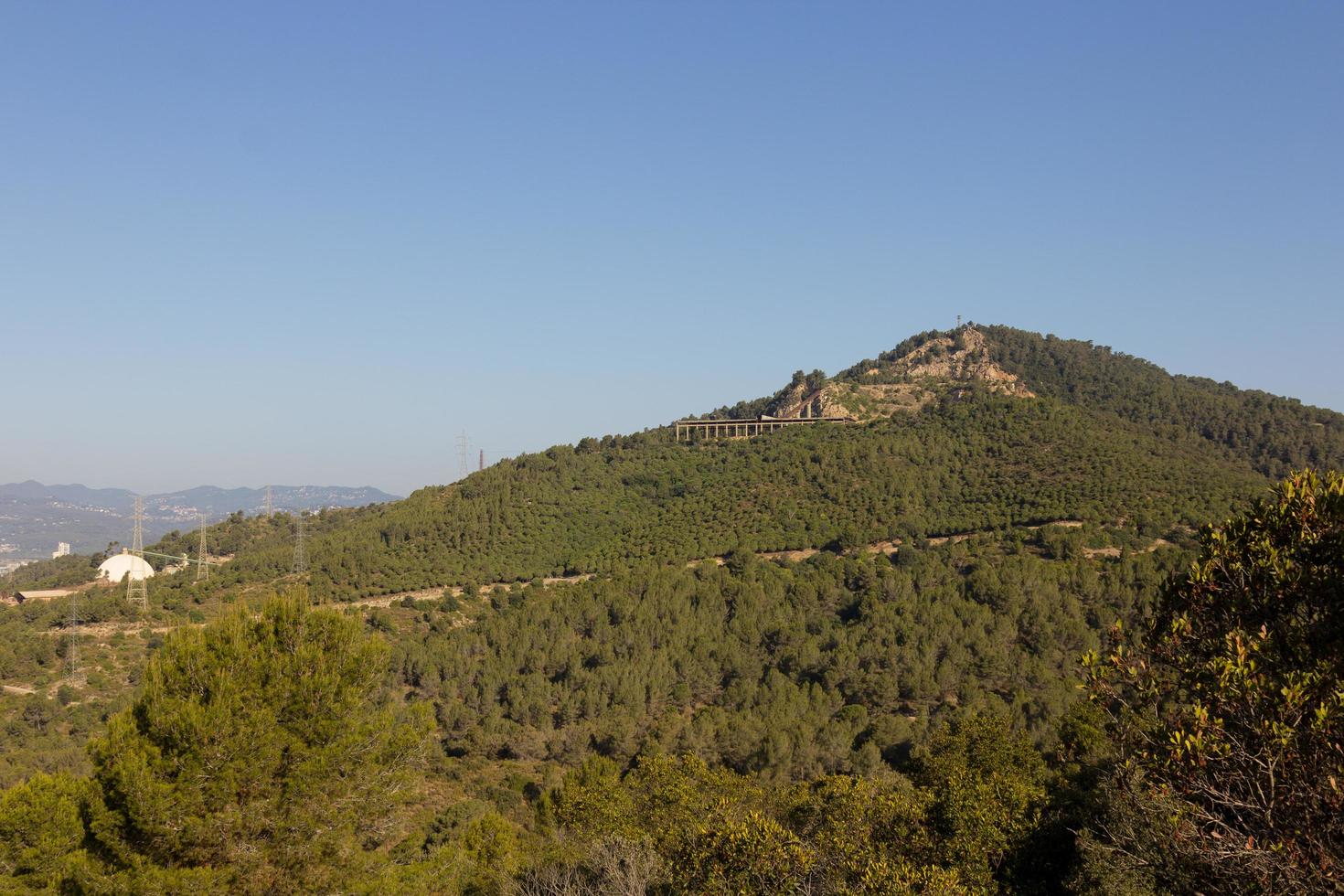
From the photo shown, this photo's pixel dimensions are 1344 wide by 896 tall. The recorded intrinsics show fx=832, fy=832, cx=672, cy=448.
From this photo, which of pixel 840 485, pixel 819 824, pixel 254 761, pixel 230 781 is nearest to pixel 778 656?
pixel 840 485

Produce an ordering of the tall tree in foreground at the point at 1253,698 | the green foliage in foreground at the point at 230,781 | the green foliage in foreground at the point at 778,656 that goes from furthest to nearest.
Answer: the green foliage in foreground at the point at 778,656 < the green foliage in foreground at the point at 230,781 < the tall tree in foreground at the point at 1253,698

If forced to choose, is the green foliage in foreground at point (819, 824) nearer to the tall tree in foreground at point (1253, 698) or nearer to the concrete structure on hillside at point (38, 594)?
the tall tree in foreground at point (1253, 698)

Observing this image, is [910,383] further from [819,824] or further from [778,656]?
[819,824]

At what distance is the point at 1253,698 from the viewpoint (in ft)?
23.7

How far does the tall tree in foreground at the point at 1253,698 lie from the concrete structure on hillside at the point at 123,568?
74.9 meters

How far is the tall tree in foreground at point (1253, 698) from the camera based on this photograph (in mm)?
6852

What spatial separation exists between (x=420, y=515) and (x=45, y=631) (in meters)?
26.7

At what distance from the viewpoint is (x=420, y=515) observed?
227ft

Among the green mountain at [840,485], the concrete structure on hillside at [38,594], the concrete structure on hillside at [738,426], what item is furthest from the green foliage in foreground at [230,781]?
the concrete structure on hillside at [738,426]

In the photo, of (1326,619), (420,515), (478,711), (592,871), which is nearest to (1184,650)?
(1326,619)

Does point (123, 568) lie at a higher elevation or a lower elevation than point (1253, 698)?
lower

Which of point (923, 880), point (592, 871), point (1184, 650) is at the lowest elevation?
point (592, 871)

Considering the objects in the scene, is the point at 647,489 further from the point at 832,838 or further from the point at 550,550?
the point at 832,838

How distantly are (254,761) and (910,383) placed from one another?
94166mm
